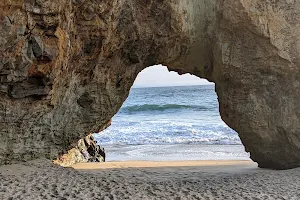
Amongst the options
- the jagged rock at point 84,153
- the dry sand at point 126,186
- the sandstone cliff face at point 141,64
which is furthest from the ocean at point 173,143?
the dry sand at point 126,186

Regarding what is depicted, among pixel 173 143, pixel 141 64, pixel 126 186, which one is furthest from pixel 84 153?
pixel 126 186

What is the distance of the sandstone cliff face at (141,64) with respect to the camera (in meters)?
5.39

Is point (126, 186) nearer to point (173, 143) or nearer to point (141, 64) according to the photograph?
point (141, 64)

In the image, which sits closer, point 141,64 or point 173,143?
point 141,64

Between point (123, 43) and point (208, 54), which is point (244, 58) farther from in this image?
point (123, 43)

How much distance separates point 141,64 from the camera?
7.17m

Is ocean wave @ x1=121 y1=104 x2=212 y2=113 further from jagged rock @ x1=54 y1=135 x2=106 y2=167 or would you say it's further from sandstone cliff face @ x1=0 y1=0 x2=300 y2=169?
sandstone cliff face @ x1=0 y1=0 x2=300 y2=169

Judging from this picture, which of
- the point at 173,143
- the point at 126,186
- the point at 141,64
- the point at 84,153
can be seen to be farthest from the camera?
the point at 173,143

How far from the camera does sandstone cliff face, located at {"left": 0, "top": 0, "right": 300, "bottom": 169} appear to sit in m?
5.39

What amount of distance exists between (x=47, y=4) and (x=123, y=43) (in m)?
1.78

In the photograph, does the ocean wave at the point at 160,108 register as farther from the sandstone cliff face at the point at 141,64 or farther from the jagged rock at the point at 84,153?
the sandstone cliff face at the point at 141,64

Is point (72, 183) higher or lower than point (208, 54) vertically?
lower

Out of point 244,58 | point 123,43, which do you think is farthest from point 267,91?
point 123,43

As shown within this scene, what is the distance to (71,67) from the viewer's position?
19.7 feet
